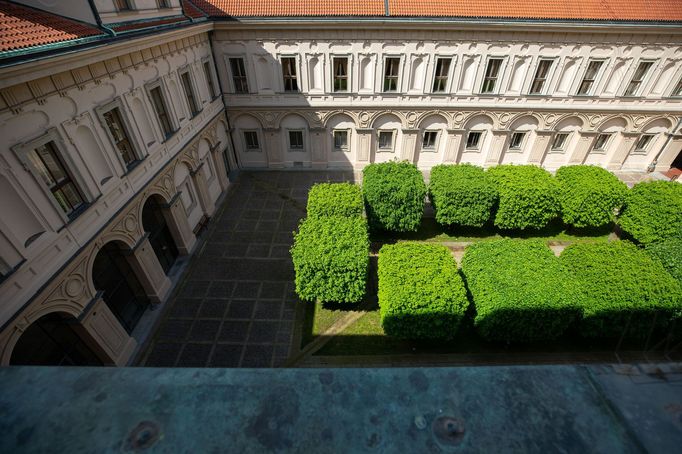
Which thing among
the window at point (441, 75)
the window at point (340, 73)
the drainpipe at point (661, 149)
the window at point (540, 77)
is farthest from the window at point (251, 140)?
the drainpipe at point (661, 149)

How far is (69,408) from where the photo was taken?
226 centimetres

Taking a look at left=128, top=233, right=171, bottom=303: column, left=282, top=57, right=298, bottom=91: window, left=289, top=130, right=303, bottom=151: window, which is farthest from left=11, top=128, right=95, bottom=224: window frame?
left=289, top=130, right=303, bottom=151: window

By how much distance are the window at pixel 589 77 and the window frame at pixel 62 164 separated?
30875 millimetres

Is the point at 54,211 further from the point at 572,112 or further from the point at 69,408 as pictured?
the point at 572,112

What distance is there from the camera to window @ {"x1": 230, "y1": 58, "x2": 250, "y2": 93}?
942 inches

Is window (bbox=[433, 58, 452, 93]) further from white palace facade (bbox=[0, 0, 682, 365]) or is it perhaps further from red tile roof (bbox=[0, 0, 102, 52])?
red tile roof (bbox=[0, 0, 102, 52])

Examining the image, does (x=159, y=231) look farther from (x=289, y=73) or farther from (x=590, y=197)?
(x=590, y=197)

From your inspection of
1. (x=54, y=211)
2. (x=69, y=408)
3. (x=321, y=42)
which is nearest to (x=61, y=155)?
(x=54, y=211)

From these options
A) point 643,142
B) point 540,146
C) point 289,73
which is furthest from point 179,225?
point 643,142

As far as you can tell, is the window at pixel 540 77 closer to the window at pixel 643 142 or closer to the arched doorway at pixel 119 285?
the window at pixel 643 142

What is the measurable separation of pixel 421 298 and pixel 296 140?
60.5 feet

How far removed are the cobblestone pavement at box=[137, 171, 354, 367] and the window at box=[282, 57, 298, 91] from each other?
27.1 feet

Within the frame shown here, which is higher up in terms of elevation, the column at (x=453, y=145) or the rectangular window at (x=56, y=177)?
the rectangular window at (x=56, y=177)

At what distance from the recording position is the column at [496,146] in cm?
2694
